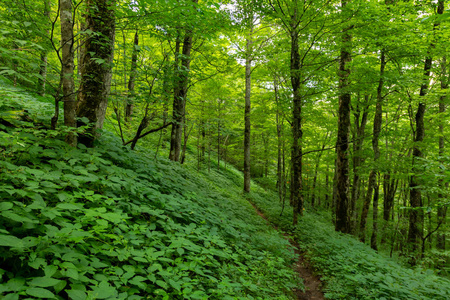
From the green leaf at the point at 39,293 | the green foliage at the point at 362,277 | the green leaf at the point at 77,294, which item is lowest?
the green foliage at the point at 362,277

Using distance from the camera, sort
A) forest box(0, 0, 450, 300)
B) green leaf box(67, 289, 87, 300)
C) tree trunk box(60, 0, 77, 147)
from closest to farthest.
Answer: green leaf box(67, 289, 87, 300) → forest box(0, 0, 450, 300) → tree trunk box(60, 0, 77, 147)

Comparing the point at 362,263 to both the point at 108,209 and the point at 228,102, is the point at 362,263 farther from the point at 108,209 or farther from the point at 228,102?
the point at 228,102

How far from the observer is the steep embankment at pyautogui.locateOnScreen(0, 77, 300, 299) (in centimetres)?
163

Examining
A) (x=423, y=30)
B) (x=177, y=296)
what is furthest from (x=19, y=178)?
(x=423, y=30)

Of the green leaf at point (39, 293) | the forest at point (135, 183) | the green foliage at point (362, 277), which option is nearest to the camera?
the green leaf at point (39, 293)

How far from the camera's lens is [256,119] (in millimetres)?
14625

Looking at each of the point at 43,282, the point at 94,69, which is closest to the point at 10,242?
the point at 43,282

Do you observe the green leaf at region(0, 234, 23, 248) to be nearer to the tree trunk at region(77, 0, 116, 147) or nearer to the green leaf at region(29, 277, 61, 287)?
the green leaf at region(29, 277, 61, 287)

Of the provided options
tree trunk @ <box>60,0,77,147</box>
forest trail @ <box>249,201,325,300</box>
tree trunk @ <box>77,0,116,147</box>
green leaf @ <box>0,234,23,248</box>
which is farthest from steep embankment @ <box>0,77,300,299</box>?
tree trunk @ <box>60,0,77,147</box>

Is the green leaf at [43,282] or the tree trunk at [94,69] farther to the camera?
the tree trunk at [94,69]

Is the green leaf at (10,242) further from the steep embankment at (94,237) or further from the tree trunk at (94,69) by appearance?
the tree trunk at (94,69)

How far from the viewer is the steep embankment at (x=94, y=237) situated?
1.63 meters

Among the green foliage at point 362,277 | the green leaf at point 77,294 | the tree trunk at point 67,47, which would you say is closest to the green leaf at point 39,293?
the green leaf at point 77,294

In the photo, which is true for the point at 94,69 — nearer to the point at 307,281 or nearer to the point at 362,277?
the point at 307,281
